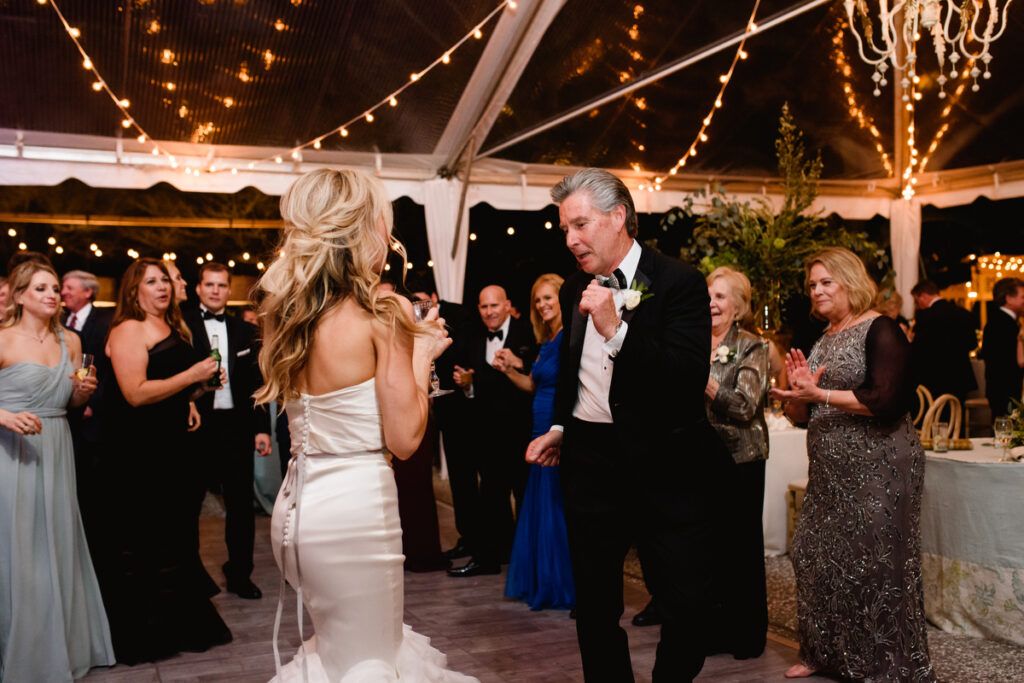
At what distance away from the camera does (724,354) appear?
11.7 ft

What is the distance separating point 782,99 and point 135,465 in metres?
5.98

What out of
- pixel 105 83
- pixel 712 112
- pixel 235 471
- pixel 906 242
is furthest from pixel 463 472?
pixel 906 242

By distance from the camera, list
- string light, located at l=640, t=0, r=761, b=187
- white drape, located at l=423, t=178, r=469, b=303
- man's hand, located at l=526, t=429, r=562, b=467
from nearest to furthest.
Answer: man's hand, located at l=526, t=429, r=562, b=467
string light, located at l=640, t=0, r=761, b=187
white drape, located at l=423, t=178, r=469, b=303

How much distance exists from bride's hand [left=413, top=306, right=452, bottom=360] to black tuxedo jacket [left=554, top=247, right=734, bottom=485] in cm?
49

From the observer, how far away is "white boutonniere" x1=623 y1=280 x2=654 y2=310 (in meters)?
2.31

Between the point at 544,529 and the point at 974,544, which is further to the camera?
the point at 544,529

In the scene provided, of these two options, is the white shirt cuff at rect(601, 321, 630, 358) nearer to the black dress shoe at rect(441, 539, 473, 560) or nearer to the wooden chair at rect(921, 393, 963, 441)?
the wooden chair at rect(921, 393, 963, 441)

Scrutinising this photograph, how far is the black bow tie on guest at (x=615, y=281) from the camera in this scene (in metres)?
2.47

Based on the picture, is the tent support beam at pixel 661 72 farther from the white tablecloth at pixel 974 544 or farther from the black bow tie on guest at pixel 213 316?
the black bow tie on guest at pixel 213 316

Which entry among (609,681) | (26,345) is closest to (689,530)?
(609,681)

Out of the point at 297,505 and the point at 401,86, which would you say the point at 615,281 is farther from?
the point at 401,86

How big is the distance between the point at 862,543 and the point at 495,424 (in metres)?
2.39

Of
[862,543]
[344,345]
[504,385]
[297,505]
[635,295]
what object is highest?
[635,295]

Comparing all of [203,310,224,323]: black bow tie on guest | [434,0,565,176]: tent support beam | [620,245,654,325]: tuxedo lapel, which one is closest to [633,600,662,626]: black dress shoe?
[620,245,654,325]: tuxedo lapel
